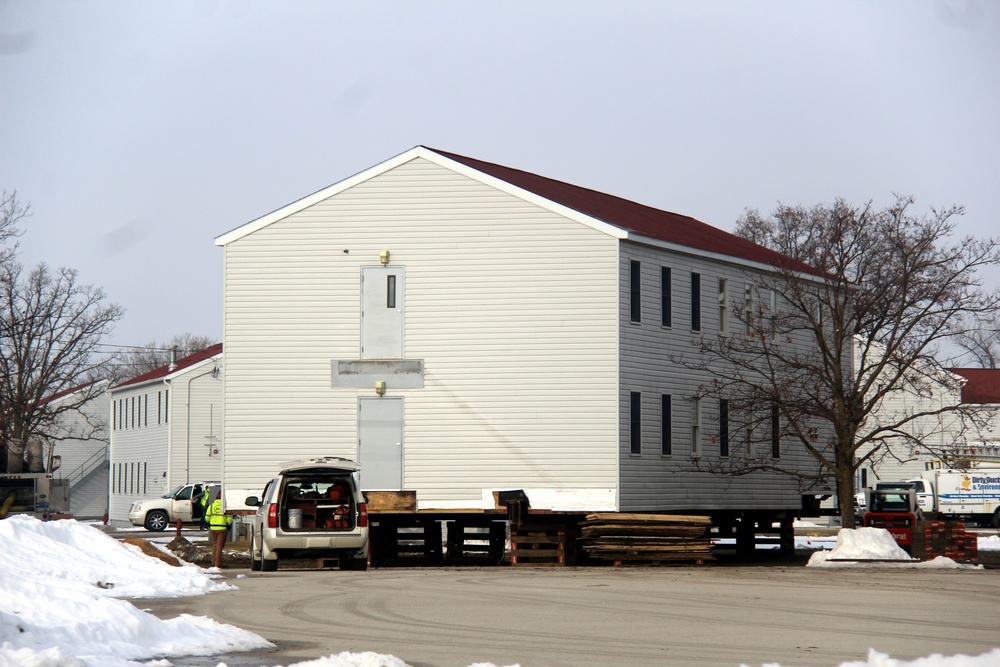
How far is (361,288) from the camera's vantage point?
3147 cm

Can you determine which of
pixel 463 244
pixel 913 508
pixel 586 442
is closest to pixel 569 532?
pixel 586 442

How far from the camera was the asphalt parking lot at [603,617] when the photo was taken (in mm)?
11820

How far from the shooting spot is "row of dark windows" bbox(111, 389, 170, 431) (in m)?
62.4

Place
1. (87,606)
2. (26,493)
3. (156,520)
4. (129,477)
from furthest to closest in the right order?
1. (129,477)
2. (156,520)
3. (26,493)
4. (87,606)

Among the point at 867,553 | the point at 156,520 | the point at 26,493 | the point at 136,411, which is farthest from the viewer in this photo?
the point at 136,411

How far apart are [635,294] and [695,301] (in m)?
2.93

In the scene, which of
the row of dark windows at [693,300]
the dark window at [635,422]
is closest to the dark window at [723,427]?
the row of dark windows at [693,300]

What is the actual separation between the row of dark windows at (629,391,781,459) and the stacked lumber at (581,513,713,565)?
8.77 ft

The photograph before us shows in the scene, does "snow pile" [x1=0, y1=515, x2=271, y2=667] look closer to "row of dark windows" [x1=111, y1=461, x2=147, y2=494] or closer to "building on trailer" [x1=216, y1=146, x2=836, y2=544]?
"building on trailer" [x1=216, y1=146, x2=836, y2=544]

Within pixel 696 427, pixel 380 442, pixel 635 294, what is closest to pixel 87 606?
pixel 380 442

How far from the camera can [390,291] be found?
31453 millimetres

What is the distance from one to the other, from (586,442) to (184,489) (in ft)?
84.8

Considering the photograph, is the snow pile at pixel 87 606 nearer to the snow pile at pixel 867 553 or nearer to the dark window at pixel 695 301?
the snow pile at pixel 867 553

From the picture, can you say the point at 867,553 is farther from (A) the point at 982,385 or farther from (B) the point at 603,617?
(A) the point at 982,385
